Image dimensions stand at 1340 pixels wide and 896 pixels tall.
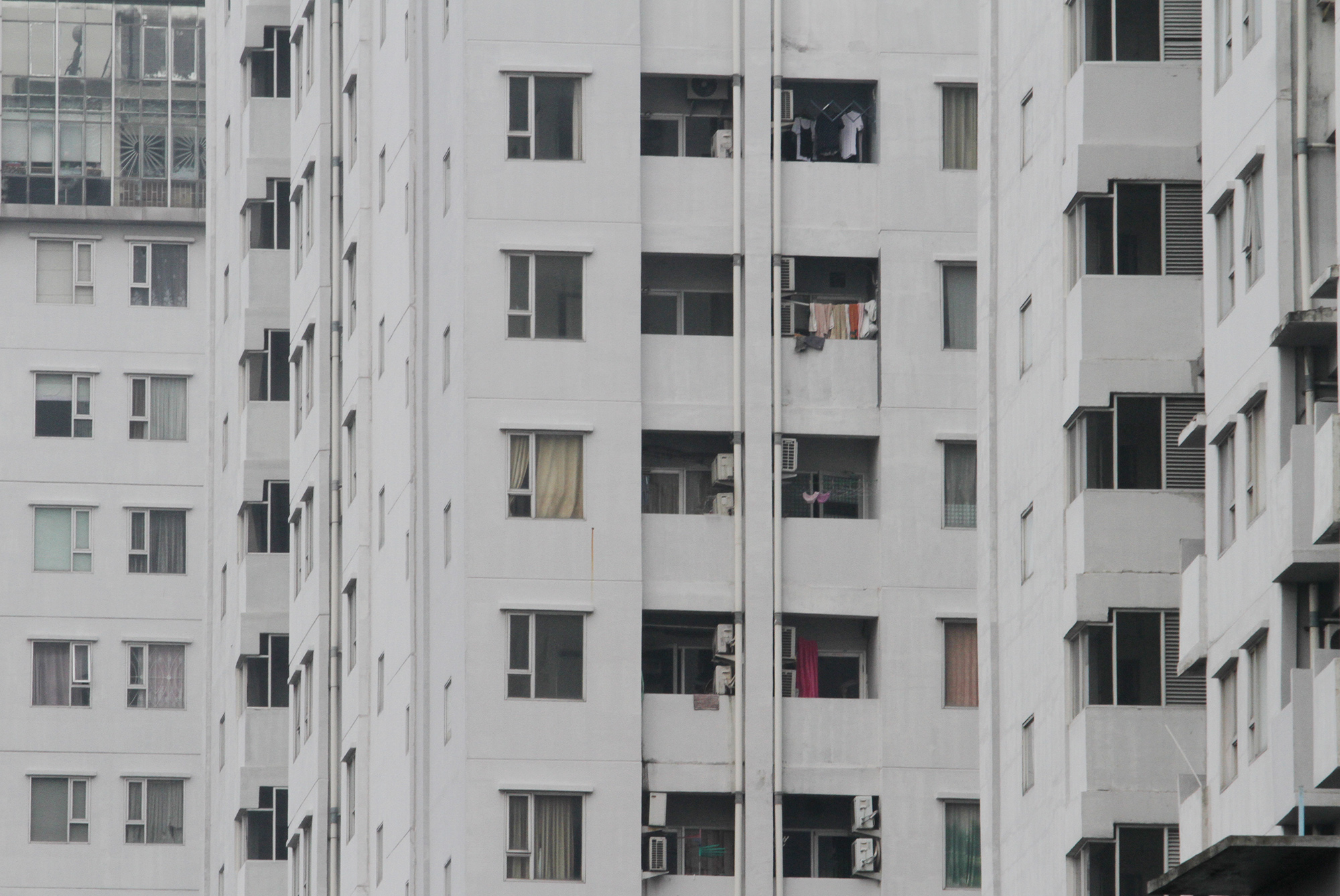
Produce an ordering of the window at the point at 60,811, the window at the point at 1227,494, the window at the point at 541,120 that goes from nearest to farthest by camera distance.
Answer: the window at the point at 1227,494
the window at the point at 541,120
the window at the point at 60,811

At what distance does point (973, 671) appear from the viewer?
5759 centimetres

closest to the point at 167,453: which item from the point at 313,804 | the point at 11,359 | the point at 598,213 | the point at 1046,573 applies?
the point at 11,359

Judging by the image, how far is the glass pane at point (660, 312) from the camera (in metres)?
59.3

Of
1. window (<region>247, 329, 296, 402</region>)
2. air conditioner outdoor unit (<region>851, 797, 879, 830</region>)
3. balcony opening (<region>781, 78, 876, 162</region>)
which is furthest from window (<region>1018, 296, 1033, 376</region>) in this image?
window (<region>247, 329, 296, 402</region>)

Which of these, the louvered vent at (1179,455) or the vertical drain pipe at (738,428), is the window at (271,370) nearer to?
the vertical drain pipe at (738,428)

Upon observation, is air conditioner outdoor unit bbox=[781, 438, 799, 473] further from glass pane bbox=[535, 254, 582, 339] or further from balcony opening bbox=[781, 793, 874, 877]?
balcony opening bbox=[781, 793, 874, 877]

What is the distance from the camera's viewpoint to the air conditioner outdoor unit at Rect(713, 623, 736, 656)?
2256 inches

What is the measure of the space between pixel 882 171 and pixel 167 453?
125 ft

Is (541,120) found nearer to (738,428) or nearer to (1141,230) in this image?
(738,428)

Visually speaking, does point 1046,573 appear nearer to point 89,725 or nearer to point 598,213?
point 598,213

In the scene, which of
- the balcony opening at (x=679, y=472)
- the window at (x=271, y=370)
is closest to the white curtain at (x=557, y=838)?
the balcony opening at (x=679, y=472)

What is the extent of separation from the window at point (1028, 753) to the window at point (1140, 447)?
3944 mm

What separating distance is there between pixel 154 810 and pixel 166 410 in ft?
36.7

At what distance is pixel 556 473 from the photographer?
57.8 m
